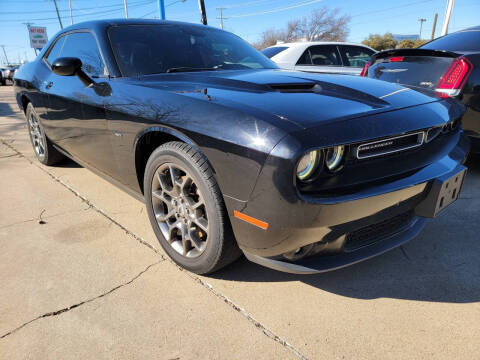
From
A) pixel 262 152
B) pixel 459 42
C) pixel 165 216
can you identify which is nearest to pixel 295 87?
pixel 262 152

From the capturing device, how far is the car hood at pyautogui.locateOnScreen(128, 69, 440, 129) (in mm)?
1450

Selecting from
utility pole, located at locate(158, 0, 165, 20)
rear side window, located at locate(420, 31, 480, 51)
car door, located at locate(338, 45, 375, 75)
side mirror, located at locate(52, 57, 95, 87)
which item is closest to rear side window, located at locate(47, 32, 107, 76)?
side mirror, located at locate(52, 57, 95, 87)

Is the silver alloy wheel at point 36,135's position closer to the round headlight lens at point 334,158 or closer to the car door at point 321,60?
the round headlight lens at point 334,158

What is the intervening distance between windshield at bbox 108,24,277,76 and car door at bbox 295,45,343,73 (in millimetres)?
3211

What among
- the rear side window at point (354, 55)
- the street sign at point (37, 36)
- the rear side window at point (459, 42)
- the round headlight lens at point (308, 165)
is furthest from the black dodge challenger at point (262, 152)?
the street sign at point (37, 36)

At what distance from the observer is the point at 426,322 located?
1540 millimetres

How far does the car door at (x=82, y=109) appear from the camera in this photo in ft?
7.55

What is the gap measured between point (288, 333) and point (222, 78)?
141cm

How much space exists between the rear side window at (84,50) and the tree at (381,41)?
3668 centimetres

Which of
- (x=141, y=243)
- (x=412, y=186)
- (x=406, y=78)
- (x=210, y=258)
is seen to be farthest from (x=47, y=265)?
(x=406, y=78)

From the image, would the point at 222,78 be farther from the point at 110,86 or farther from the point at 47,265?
the point at 47,265

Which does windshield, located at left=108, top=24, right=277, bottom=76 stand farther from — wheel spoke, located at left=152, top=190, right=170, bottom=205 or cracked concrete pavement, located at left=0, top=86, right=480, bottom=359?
cracked concrete pavement, located at left=0, top=86, right=480, bottom=359

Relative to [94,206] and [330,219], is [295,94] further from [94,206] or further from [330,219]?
[94,206]

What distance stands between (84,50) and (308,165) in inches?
86.3
